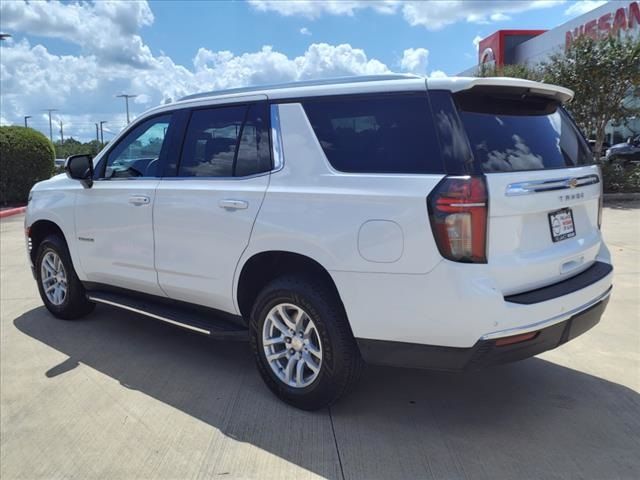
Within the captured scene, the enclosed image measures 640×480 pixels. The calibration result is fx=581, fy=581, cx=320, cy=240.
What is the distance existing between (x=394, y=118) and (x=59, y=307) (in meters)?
4.00

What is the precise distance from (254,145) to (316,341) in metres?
1.35

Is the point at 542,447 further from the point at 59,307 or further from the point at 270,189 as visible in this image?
the point at 59,307

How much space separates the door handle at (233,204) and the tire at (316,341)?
1.73 feet

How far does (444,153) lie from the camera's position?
118 inches

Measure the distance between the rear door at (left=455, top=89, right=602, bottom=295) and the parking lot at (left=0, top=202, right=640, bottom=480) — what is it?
0.90 m

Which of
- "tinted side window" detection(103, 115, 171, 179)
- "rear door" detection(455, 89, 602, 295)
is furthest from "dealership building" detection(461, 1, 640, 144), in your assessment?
"tinted side window" detection(103, 115, 171, 179)

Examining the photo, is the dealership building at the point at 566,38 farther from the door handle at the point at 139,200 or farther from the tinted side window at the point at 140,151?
the door handle at the point at 139,200

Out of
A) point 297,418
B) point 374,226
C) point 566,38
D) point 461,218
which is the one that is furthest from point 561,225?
point 566,38

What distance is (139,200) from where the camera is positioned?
14.7ft

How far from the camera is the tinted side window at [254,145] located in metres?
3.77

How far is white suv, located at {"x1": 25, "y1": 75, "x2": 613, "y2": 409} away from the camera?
2.94 meters

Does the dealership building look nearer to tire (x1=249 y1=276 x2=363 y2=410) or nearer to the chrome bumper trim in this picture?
the chrome bumper trim

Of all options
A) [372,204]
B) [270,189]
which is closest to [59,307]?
[270,189]

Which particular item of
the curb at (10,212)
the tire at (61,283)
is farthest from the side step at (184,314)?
the curb at (10,212)
